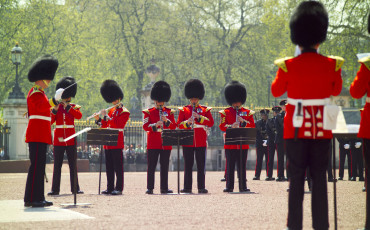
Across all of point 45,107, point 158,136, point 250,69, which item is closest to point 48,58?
point 45,107

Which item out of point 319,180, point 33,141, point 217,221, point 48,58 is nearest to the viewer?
point 319,180

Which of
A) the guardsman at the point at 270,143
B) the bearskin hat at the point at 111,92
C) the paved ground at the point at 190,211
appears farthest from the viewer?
the guardsman at the point at 270,143

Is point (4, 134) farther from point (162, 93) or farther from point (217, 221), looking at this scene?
point (217, 221)

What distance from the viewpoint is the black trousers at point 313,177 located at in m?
6.08

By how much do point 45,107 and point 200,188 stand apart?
11.9 ft

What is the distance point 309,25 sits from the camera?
612cm

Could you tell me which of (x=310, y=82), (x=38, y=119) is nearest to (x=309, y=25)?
(x=310, y=82)

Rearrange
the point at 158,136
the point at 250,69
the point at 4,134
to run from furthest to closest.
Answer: the point at 250,69 < the point at 4,134 < the point at 158,136

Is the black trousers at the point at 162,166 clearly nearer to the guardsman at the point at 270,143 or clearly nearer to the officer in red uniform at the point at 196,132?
the officer in red uniform at the point at 196,132

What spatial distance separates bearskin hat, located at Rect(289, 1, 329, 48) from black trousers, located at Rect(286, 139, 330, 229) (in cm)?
83

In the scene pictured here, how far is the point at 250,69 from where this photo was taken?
3997 cm

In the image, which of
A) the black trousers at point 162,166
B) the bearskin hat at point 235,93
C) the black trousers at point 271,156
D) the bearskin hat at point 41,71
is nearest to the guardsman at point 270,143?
the black trousers at point 271,156

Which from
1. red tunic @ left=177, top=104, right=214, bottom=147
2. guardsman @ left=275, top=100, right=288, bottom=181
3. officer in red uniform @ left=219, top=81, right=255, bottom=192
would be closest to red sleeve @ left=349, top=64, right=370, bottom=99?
officer in red uniform @ left=219, top=81, right=255, bottom=192

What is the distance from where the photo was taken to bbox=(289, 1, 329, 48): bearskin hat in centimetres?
613
